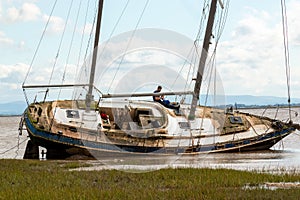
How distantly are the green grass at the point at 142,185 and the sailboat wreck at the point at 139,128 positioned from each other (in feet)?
31.2

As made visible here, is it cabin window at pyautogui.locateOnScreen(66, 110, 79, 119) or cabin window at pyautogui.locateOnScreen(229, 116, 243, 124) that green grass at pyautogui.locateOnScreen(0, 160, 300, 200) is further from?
cabin window at pyautogui.locateOnScreen(229, 116, 243, 124)

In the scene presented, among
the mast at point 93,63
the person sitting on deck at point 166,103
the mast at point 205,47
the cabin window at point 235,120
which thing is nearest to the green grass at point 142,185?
the mast at point 93,63

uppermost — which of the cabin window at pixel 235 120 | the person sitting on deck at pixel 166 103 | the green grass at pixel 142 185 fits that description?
the person sitting on deck at pixel 166 103

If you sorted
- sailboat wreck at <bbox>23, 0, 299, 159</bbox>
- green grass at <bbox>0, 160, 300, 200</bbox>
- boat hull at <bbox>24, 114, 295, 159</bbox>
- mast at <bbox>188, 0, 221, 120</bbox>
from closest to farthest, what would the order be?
green grass at <bbox>0, 160, 300, 200</bbox> → boat hull at <bbox>24, 114, 295, 159</bbox> → sailboat wreck at <bbox>23, 0, 299, 159</bbox> → mast at <bbox>188, 0, 221, 120</bbox>

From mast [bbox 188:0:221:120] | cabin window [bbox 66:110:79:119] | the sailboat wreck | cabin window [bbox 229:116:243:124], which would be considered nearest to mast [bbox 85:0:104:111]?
the sailboat wreck

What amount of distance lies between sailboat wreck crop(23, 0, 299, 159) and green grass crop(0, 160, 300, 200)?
31.2 ft

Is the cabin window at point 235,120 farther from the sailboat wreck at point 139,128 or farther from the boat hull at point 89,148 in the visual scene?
the boat hull at point 89,148

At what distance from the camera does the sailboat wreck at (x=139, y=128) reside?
34.3 meters

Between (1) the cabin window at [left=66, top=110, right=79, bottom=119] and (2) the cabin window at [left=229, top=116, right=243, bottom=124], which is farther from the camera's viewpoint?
(2) the cabin window at [left=229, top=116, right=243, bottom=124]

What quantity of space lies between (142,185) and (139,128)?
18821 mm

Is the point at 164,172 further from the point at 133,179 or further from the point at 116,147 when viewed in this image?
the point at 116,147

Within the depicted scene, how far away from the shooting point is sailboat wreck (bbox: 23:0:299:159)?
3434cm

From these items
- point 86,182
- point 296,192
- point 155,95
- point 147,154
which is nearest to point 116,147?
point 147,154

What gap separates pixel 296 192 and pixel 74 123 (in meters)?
22.0
